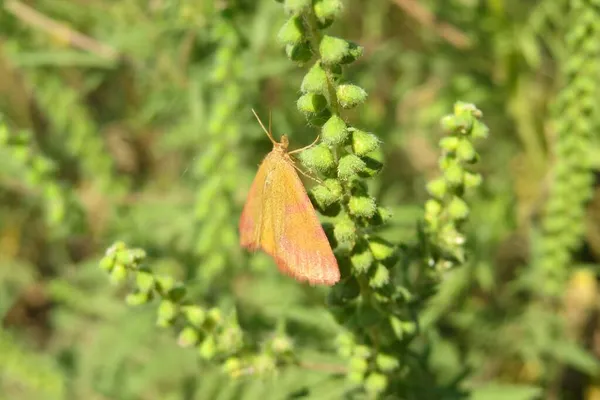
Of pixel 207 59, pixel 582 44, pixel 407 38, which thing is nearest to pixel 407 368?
pixel 582 44

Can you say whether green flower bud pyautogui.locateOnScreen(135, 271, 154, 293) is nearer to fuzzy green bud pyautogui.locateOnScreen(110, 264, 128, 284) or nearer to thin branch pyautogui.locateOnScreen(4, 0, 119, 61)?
fuzzy green bud pyautogui.locateOnScreen(110, 264, 128, 284)

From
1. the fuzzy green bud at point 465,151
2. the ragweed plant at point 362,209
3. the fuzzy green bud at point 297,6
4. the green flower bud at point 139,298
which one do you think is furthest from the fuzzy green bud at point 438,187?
the green flower bud at point 139,298

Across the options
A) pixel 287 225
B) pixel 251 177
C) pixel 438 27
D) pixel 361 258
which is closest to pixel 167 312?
pixel 287 225

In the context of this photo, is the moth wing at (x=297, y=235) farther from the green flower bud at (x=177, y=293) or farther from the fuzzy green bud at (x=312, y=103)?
the green flower bud at (x=177, y=293)

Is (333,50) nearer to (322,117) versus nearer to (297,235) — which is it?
(322,117)

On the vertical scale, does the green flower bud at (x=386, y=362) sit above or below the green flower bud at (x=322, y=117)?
below
